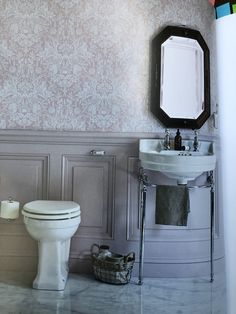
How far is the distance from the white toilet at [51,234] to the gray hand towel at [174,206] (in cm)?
56

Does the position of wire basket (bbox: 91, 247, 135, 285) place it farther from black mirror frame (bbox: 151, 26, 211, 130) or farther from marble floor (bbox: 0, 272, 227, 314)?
black mirror frame (bbox: 151, 26, 211, 130)

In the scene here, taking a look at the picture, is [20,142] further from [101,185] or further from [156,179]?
[156,179]

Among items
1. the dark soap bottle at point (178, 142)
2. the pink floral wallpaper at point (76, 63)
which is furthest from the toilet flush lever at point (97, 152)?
the dark soap bottle at point (178, 142)

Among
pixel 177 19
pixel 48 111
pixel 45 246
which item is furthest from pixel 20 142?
pixel 177 19

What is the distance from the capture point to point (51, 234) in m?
1.94

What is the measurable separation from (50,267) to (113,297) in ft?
1.42

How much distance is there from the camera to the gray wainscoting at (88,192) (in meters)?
2.39

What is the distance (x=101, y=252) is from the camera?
7.46 ft

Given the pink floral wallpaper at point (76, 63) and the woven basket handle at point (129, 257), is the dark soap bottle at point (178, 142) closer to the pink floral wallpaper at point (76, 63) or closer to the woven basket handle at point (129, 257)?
the pink floral wallpaper at point (76, 63)

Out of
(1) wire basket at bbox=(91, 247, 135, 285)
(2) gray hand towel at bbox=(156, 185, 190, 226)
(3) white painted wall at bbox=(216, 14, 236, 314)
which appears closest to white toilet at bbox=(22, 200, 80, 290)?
(1) wire basket at bbox=(91, 247, 135, 285)

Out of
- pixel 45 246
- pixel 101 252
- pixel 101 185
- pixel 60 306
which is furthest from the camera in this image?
pixel 101 185

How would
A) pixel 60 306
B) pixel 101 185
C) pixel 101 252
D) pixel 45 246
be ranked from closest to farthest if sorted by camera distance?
pixel 60 306, pixel 45 246, pixel 101 252, pixel 101 185

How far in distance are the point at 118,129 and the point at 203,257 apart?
1.15m

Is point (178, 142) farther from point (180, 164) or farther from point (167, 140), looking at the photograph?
point (180, 164)
